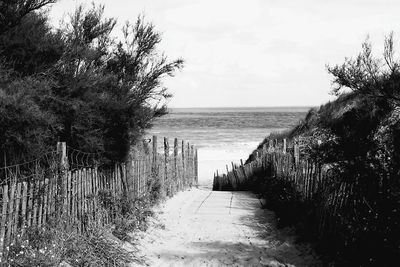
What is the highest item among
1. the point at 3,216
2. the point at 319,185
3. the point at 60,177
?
the point at 60,177

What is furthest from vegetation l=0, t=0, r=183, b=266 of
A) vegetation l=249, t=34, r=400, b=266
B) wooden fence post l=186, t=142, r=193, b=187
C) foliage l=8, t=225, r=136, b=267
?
wooden fence post l=186, t=142, r=193, b=187

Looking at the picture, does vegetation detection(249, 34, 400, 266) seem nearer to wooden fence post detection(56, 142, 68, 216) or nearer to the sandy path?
the sandy path

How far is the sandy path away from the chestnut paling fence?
919 millimetres

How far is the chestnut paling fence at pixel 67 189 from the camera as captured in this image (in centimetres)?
556

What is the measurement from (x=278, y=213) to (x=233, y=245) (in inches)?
89.0

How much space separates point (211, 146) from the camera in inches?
1559

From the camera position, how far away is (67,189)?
6.91 m

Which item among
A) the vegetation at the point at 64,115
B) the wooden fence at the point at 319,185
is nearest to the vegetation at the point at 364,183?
the wooden fence at the point at 319,185

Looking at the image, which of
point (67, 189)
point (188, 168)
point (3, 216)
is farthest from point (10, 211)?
point (188, 168)

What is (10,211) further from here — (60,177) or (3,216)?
(60,177)

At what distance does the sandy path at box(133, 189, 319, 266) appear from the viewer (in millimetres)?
7363

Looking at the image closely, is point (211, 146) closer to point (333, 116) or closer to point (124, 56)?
point (333, 116)

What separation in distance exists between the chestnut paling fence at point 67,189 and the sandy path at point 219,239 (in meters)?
0.92

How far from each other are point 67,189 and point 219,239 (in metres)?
3.05
